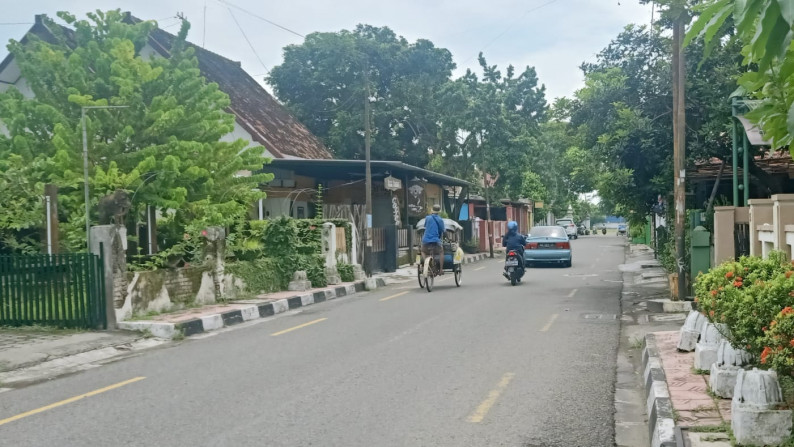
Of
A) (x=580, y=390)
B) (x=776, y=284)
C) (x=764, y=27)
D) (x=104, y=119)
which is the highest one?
(x=104, y=119)

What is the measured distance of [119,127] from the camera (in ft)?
45.8

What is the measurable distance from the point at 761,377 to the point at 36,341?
367 inches

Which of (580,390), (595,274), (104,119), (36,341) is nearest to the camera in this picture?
(580,390)

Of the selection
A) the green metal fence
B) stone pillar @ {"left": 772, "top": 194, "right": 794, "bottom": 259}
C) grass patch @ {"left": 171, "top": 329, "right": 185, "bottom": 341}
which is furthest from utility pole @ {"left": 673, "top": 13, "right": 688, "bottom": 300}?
the green metal fence

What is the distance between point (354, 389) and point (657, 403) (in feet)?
9.01

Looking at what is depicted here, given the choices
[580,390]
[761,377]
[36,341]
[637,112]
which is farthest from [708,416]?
[637,112]

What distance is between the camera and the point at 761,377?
4672 mm

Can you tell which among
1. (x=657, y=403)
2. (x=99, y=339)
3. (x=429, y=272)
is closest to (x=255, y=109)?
(x=429, y=272)

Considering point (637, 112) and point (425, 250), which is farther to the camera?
point (425, 250)

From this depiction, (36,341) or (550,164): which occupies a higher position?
(550,164)

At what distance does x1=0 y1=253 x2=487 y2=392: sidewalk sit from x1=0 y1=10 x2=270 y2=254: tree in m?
2.16

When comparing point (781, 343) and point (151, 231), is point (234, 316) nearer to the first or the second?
point (151, 231)

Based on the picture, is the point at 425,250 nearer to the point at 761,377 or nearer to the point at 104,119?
the point at 104,119

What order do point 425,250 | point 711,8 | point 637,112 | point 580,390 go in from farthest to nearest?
1. point 425,250
2. point 637,112
3. point 580,390
4. point 711,8
